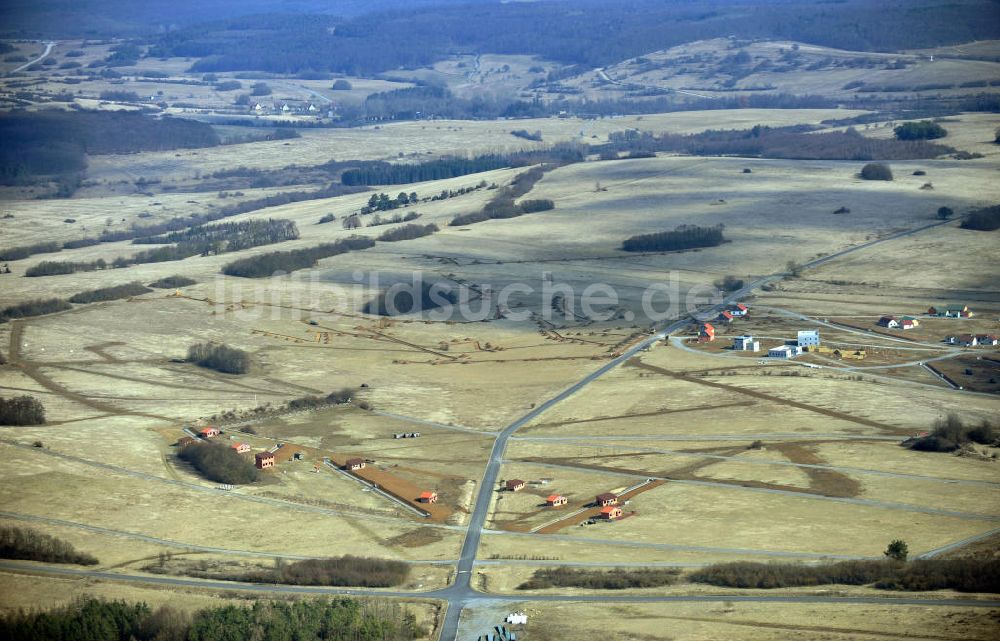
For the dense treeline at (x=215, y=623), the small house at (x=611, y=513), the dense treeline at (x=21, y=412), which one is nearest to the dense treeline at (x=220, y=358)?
the dense treeline at (x=21, y=412)

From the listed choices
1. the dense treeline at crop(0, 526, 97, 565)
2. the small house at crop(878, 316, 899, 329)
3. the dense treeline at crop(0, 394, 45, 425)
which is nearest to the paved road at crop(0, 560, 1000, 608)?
the dense treeline at crop(0, 526, 97, 565)

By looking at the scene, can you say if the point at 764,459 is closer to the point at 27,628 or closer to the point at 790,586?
the point at 790,586

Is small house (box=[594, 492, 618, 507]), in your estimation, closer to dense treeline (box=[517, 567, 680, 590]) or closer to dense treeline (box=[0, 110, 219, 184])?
dense treeline (box=[517, 567, 680, 590])

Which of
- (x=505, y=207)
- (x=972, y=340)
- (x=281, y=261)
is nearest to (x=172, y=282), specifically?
(x=281, y=261)

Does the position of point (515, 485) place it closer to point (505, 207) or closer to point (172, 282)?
point (172, 282)

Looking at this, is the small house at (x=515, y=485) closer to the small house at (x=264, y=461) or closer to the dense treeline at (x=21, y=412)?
the small house at (x=264, y=461)

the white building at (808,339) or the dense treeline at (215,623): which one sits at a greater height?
the white building at (808,339)
